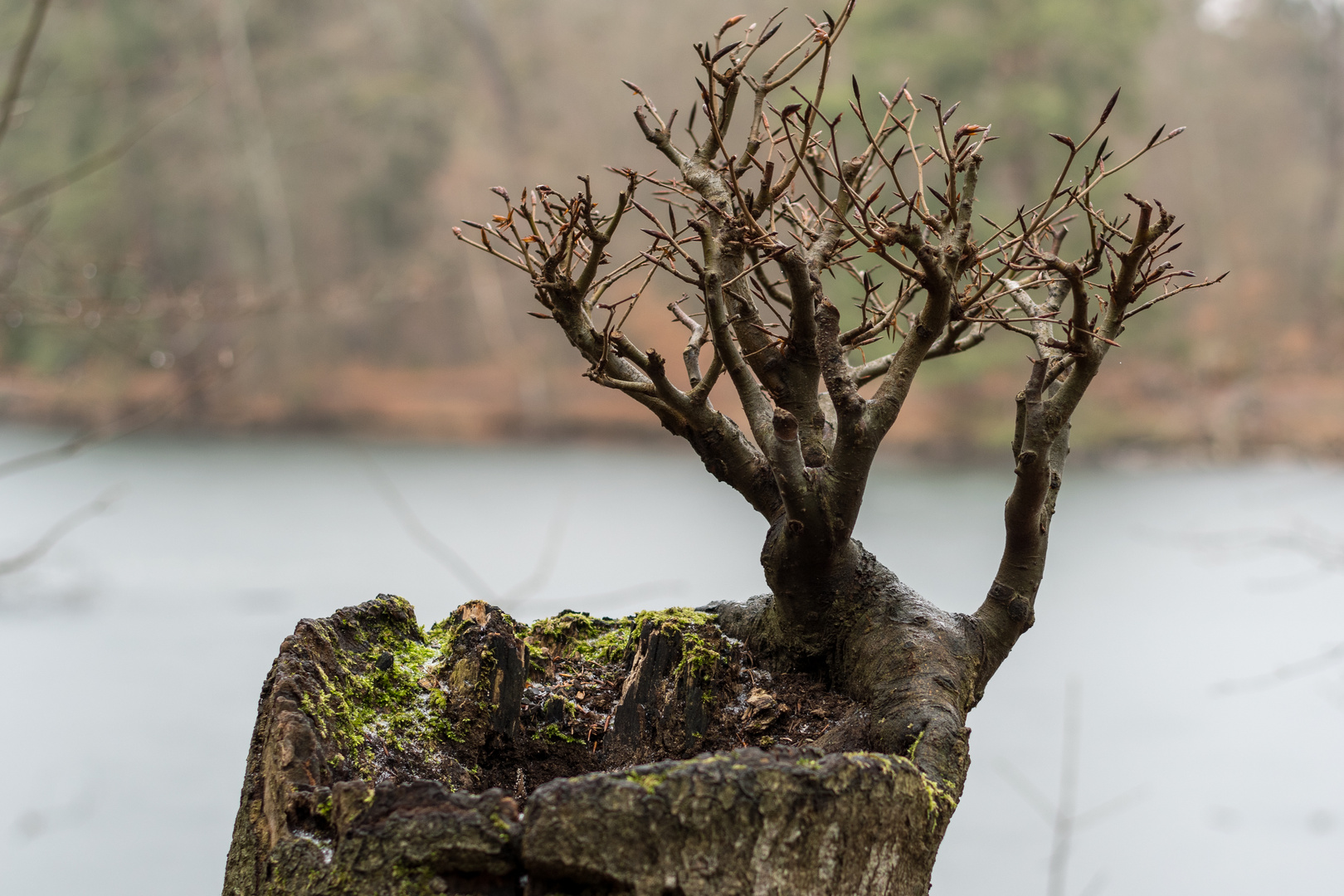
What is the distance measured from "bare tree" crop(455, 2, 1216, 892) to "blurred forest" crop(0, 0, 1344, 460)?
4.38 meters

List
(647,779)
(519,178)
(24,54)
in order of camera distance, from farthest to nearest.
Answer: (519,178), (24,54), (647,779)

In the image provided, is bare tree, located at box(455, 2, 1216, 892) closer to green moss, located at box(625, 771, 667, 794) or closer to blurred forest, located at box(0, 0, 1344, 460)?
green moss, located at box(625, 771, 667, 794)

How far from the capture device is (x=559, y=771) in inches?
47.5

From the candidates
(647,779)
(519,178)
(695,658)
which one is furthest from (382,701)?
Answer: (519,178)

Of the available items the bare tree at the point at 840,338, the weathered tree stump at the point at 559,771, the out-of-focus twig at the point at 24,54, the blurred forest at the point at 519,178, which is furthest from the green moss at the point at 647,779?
the blurred forest at the point at 519,178

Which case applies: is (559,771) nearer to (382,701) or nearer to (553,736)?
(553,736)

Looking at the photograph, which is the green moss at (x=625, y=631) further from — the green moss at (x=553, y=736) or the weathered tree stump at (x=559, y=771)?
the green moss at (x=553, y=736)

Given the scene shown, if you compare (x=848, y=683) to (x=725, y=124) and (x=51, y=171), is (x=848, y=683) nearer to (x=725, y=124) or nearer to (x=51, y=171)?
(x=725, y=124)

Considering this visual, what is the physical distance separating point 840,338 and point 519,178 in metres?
5.97

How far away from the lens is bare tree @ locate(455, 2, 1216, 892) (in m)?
1.00

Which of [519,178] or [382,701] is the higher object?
[519,178]

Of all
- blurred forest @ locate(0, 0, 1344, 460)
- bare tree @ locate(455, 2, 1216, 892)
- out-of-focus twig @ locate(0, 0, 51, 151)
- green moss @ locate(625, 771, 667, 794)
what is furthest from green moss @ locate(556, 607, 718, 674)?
blurred forest @ locate(0, 0, 1344, 460)

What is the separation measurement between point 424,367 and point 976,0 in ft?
14.6

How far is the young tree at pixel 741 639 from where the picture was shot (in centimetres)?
78
